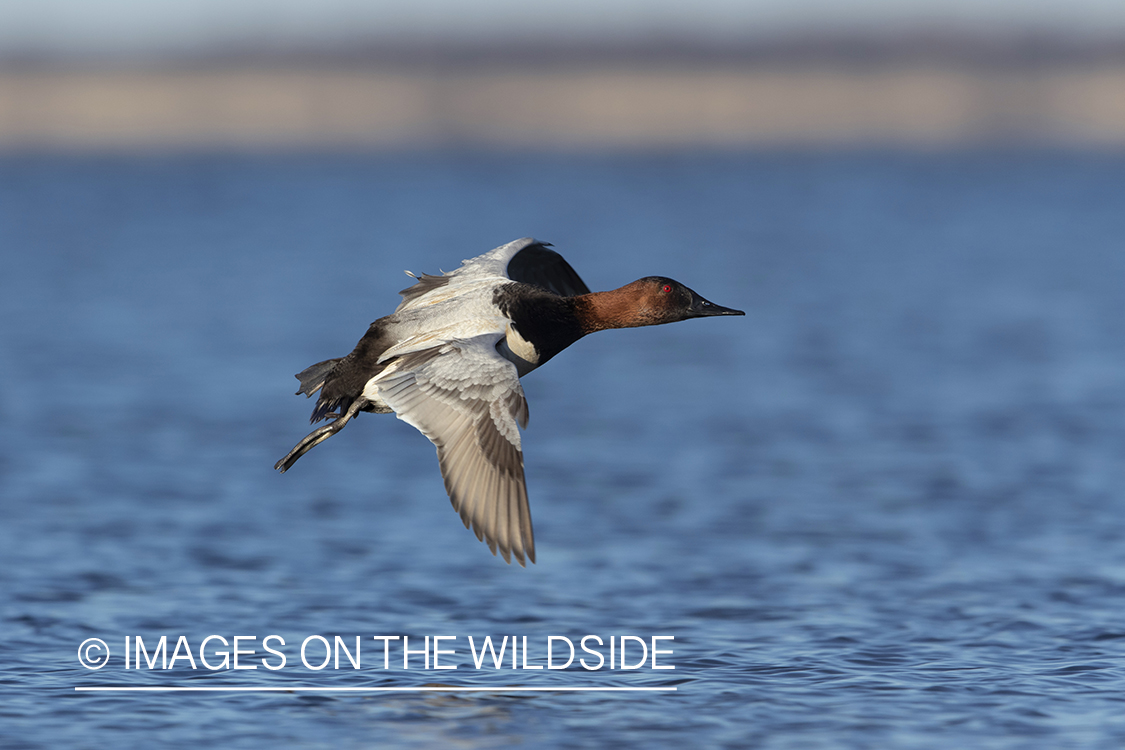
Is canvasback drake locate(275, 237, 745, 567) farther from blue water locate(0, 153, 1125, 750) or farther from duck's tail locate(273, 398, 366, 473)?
blue water locate(0, 153, 1125, 750)

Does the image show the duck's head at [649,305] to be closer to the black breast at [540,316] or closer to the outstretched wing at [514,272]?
the black breast at [540,316]

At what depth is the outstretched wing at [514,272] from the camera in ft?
35.6

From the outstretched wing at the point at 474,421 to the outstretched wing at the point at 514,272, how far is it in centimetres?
111

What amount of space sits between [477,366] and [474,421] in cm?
39

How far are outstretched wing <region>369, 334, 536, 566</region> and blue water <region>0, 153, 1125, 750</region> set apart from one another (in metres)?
1.32

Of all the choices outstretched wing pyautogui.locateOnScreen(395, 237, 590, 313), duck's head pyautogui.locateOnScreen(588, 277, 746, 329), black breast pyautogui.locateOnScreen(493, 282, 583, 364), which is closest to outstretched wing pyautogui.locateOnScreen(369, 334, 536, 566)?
black breast pyautogui.locateOnScreen(493, 282, 583, 364)

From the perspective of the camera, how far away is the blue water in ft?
31.5

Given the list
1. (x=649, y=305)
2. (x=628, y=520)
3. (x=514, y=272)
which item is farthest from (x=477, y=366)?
(x=628, y=520)

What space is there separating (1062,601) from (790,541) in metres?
2.80

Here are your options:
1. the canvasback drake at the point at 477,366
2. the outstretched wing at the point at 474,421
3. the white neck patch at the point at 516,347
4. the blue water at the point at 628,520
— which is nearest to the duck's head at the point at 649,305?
the canvasback drake at the point at 477,366

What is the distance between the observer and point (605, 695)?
982 centimetres

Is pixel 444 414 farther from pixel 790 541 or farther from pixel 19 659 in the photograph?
pixel 790 541

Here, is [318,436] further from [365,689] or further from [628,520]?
[628,520]

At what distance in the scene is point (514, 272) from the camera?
38.6ft
